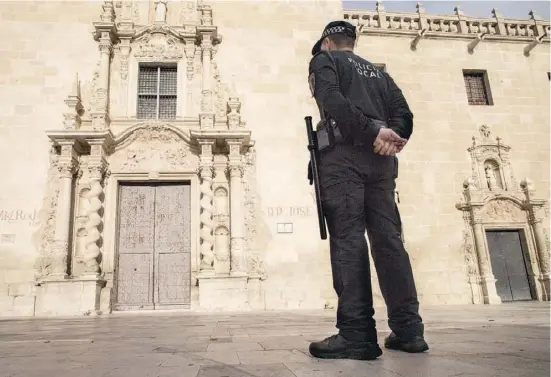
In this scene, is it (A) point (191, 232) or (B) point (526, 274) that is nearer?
(A) point (191, 232)


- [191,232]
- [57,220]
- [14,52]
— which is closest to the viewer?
[57,220]

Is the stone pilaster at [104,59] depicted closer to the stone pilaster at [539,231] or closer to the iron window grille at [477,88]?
the iron window grille at [477,88]

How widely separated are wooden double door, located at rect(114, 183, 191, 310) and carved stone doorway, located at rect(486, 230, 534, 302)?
9.27 m

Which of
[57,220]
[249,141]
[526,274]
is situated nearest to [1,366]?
[57,220]

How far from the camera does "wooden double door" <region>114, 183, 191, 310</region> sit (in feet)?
33.3

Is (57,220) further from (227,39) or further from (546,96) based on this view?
(546,96)

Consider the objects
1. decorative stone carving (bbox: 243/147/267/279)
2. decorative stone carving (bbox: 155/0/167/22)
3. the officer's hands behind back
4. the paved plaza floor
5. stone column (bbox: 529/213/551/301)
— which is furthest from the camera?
decorative stone carving (bbox: 155/0/167/22)

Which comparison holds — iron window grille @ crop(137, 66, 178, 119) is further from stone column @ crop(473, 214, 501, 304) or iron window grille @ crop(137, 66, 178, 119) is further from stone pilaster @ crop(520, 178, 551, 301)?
stone pilaster @ crop(520, 178, 551, 301)

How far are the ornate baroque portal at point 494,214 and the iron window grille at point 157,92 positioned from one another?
950cm

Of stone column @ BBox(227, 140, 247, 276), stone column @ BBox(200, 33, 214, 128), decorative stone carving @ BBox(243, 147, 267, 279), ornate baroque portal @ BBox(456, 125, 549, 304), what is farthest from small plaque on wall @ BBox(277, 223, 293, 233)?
ornate baroque portal @ BBox(456, 125, 549, 304)

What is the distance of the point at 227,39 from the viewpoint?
12.3 metres

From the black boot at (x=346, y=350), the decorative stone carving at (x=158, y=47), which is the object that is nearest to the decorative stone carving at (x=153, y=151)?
the decorative stone carving at (x=158, y=47)

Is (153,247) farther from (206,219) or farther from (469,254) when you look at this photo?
(469,254)

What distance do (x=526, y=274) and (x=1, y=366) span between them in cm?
1364
